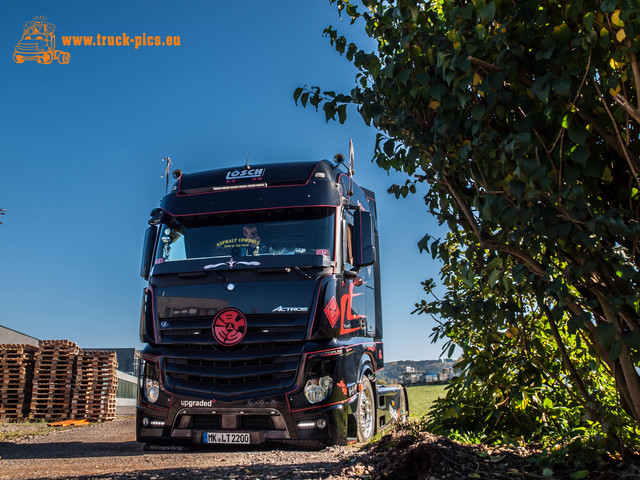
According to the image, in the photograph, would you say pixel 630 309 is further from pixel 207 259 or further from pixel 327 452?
pixel 207 259

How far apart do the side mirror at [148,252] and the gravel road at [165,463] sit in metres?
2.40

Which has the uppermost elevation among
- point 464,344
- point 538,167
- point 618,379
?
point 538,167

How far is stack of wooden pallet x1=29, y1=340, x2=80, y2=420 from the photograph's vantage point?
49.4ft

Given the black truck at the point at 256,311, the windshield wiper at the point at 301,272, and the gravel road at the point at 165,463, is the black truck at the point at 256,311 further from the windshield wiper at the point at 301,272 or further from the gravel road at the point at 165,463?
the gravel road at the point at 165,463

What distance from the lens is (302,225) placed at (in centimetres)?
699

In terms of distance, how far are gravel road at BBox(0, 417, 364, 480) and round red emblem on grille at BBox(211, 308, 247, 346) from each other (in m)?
1.25

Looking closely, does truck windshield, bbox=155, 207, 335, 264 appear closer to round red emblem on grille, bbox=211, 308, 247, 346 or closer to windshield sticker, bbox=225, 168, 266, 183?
windshield sticker, bbox=225, 168, 266, 183

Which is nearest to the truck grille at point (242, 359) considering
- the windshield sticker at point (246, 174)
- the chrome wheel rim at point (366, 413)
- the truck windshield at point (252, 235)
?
the truck windshield at point (252, 235)

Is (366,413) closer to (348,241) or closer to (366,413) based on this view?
(366,413)

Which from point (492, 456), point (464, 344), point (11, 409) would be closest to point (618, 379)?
point (464, 344)

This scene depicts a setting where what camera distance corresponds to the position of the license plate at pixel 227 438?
6.30 m

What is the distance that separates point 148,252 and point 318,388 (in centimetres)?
309

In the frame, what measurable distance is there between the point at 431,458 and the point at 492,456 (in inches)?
28.6

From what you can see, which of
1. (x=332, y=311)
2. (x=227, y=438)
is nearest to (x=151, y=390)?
(x=227, y=438)
